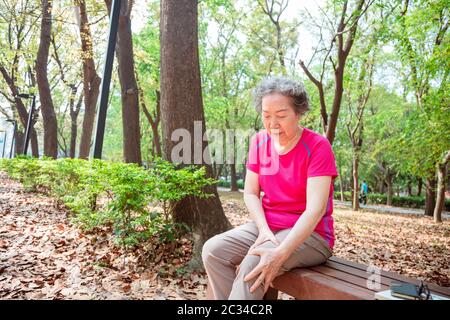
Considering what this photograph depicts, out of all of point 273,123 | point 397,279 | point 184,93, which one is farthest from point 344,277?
point 184,93

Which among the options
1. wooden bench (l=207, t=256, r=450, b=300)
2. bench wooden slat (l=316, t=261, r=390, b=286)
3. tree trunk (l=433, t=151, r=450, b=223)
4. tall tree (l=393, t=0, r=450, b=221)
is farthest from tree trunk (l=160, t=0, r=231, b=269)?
tree trunk (l=433, t=151, r=450, b=223)

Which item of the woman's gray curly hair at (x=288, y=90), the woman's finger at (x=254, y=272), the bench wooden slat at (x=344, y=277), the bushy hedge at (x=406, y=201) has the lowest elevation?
the bushy hedge at (x=406, y=201)

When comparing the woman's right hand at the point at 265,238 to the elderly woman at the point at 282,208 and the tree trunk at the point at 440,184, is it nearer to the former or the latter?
the elderly woman at the point at 282,208

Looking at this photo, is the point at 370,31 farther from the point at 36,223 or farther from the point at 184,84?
the point at 36,223

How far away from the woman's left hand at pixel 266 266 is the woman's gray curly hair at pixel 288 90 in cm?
103

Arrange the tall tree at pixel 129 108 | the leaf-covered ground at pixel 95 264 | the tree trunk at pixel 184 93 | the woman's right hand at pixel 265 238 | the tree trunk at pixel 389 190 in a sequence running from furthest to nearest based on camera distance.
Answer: the tree trunk at pixel 389 190, the tall tree at pixel 129 108, the tree trunk at pixel 184 93, the leaf-covered ground at pixel 95 264, the woman's right hand at pixel 265 238

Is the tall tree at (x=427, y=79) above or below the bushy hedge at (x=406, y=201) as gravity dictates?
above

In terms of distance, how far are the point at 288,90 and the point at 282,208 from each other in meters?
0.84

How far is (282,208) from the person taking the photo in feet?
8.58

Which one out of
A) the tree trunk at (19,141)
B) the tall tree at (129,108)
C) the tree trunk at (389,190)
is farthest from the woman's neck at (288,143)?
the tree trunk at (389,190)

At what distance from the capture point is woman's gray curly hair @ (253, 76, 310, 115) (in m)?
2.57

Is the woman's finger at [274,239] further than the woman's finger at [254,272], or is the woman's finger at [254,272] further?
the woman's finger at [274,239]

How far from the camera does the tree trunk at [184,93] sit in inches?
192

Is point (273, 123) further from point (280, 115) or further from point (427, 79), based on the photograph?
point (427, 79)
